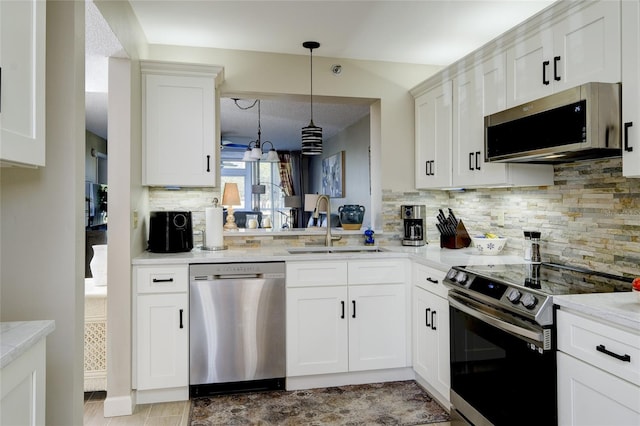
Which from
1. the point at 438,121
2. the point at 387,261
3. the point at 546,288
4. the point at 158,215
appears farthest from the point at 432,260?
the point at 158,215

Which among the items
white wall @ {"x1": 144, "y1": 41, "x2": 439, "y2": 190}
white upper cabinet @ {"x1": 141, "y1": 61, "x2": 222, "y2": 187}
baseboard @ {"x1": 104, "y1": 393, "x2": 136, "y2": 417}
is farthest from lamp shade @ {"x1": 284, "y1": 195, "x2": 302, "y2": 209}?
baseboard @ {"x1": 104, "y1": 393, "x2": 136, "y2": 417}

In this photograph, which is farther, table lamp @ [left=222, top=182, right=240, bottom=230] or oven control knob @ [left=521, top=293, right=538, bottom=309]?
table lamp @ [left=222, top=182, right=240, bottom=230]

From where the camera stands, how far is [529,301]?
1.84 meters

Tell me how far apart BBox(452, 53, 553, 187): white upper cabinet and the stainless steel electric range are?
1.83 ft

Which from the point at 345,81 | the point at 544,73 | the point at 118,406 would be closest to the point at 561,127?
the point at 544,73

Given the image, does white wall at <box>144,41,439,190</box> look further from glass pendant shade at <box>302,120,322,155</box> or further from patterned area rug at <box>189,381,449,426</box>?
patterned area rug at <box>189,381,449,426</box>

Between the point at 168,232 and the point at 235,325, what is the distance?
817 mm

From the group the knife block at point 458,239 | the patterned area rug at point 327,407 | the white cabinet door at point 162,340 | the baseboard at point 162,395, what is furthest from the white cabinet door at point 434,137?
the baseboard at point 162,395

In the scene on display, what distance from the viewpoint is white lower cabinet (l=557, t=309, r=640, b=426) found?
56.1 inches

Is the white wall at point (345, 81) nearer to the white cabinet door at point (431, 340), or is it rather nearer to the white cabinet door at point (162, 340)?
the white cabinet door at point (431, 340)

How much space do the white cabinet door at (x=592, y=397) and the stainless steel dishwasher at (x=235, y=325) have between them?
1765 mm

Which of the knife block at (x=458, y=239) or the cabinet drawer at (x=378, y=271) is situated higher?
the knife block at (x=458, y=239)

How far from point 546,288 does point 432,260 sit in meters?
0.94

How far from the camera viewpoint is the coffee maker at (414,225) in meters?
3.63
